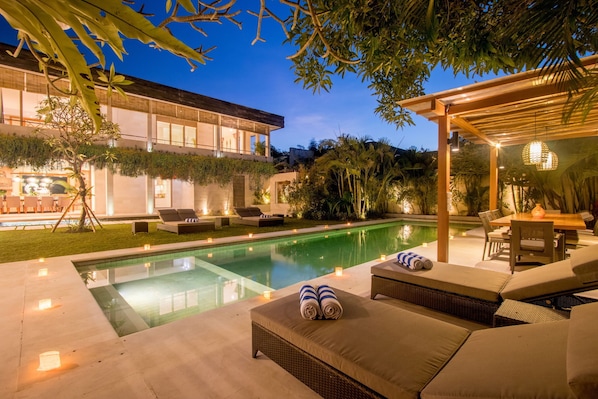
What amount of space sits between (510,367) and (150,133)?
1776cm

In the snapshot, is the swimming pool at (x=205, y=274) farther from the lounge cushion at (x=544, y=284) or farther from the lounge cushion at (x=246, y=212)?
the lounge cushion at (x=246, y=212)

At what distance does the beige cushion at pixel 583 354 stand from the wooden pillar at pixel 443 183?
12.0 ft

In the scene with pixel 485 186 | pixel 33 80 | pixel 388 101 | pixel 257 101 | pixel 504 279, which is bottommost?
pixel 504 279

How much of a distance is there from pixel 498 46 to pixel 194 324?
372 cm

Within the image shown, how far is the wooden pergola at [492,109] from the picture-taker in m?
4.26

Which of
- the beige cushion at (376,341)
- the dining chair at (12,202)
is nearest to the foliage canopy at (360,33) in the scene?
the beige cushion at (376,341)

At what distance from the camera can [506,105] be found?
15.7 feet

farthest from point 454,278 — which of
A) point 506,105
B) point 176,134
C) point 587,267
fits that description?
point 176,134

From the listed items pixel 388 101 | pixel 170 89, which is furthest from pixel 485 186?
pixel 170 89

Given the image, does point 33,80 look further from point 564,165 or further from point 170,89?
point 564,165

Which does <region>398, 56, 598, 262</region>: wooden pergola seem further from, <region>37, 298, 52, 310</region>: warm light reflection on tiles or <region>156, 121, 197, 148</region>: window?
<region>156, 121, 197, 148</region>: window

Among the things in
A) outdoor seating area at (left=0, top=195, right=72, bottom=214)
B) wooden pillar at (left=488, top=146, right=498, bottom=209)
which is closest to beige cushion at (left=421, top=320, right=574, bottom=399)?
wooden pillar at (left=488, top=146, right=498, bottom=209)

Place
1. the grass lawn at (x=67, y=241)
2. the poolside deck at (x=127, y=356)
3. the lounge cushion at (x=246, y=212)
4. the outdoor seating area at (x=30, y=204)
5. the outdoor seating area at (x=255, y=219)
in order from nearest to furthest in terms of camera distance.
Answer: the poolside deck at (x=127, y=356)
the grass lawn at (x=67, y=241)
the outdoor seating area at (x=255, y=219)
the lounge cushion at (x=246, y=212)
the outdoor seating area at (x=30, y=204)

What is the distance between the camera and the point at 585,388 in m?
1.11
